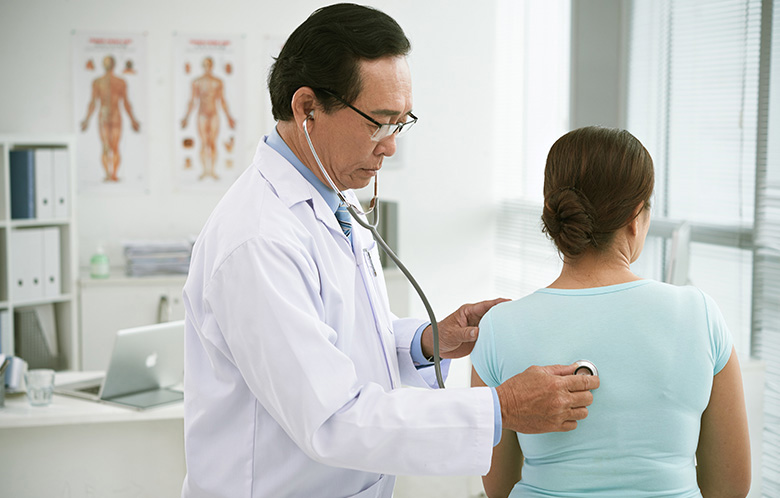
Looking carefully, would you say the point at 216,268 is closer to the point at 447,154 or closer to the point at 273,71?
the point at 273,71

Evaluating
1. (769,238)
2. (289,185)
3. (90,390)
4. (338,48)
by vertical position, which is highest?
(338,48)

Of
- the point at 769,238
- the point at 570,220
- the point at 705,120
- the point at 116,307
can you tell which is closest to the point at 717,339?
the point at 570,220

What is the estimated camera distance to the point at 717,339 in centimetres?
106

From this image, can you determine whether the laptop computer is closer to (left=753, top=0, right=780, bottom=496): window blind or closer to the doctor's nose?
the doctor's nose

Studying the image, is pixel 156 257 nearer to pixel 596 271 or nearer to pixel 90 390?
pixel 90 390

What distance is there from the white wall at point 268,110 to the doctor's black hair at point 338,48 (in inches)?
110

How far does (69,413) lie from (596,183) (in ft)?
5.78

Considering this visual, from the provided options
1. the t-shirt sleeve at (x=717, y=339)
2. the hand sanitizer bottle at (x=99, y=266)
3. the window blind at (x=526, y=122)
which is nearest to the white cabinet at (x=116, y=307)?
the hand sanitizer bottle at (x=99, y=266)

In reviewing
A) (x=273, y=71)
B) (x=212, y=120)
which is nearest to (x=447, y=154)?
(x=212, y=120)

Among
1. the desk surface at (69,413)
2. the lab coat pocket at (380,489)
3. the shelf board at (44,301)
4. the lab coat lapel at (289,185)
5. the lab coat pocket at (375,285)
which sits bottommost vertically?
the desk surface at (69,413)

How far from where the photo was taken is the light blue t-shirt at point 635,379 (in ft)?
3.42

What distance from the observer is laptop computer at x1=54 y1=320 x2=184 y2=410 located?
224 cm

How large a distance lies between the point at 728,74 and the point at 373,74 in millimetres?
1798

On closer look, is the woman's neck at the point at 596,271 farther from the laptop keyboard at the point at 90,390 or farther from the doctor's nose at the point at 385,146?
the laptop keyboard at the point at 90,390
